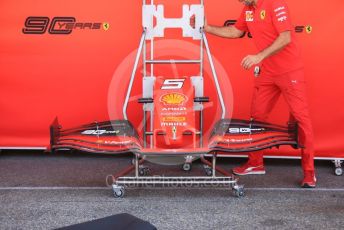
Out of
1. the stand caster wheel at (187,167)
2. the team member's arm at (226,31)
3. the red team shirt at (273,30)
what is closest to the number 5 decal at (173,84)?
the team member's arm at (226,31)

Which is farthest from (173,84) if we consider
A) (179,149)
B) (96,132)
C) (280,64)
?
(280,64)

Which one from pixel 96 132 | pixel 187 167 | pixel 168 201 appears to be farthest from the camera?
pixel 187 167

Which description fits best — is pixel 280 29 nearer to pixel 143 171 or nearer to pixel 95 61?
pixel 143 171

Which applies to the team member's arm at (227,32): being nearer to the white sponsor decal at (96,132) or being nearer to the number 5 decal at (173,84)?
the number 5 decal at (173,84)

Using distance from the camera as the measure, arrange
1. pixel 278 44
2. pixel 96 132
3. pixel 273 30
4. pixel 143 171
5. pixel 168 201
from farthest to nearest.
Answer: pixel 143 171
pixel 273 30
pixel 278 44
pixel 96 132
pixel 168 201

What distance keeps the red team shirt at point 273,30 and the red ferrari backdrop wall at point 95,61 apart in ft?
1.66

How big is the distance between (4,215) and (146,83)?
1450 mm

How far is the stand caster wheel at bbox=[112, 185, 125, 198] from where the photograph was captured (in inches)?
141

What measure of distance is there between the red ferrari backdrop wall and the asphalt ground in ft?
1.35

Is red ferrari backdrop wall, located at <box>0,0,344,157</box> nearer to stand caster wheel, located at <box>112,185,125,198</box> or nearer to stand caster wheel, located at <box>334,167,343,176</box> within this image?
stand caster wheel, located at <box>334,167,343,176</box>

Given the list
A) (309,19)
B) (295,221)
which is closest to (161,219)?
(295,221)

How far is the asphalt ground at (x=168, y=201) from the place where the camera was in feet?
10.4

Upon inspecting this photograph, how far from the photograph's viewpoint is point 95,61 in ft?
15.2

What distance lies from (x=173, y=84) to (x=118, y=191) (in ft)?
2.97
